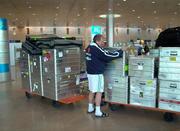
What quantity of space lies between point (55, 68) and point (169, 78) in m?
→ 2.21

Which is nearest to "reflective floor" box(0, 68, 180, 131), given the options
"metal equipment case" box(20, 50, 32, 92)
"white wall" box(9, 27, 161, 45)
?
"metal equipment case" box(20, 50, 32, 92)

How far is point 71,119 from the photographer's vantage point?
13.8 ft

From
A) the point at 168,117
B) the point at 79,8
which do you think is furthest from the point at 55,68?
the point at 79,8

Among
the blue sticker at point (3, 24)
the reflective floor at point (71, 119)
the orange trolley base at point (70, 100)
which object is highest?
the blue sticker at point (3, 24)

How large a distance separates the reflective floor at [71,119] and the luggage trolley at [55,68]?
0.29 m

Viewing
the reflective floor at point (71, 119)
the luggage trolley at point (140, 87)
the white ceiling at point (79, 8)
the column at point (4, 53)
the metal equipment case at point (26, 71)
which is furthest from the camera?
the white ceiling at point (79, 8)

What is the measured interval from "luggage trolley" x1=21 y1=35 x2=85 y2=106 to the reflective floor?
29 centimetres

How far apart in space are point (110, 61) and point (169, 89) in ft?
3.93

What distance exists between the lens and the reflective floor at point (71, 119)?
376 cm

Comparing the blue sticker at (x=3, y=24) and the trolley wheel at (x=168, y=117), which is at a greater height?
the blue sticker at (x=3, y=24)

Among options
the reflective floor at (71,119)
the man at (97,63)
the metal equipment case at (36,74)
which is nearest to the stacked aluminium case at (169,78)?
the reflective floor at (71,119)

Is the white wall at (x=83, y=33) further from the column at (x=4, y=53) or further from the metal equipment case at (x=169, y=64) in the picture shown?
the metal equipment case at (x=169, y=64)

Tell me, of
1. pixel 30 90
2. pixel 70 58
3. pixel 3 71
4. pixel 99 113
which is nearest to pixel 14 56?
pixel 3 71

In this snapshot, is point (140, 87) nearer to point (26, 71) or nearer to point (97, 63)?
point (97, 63)
